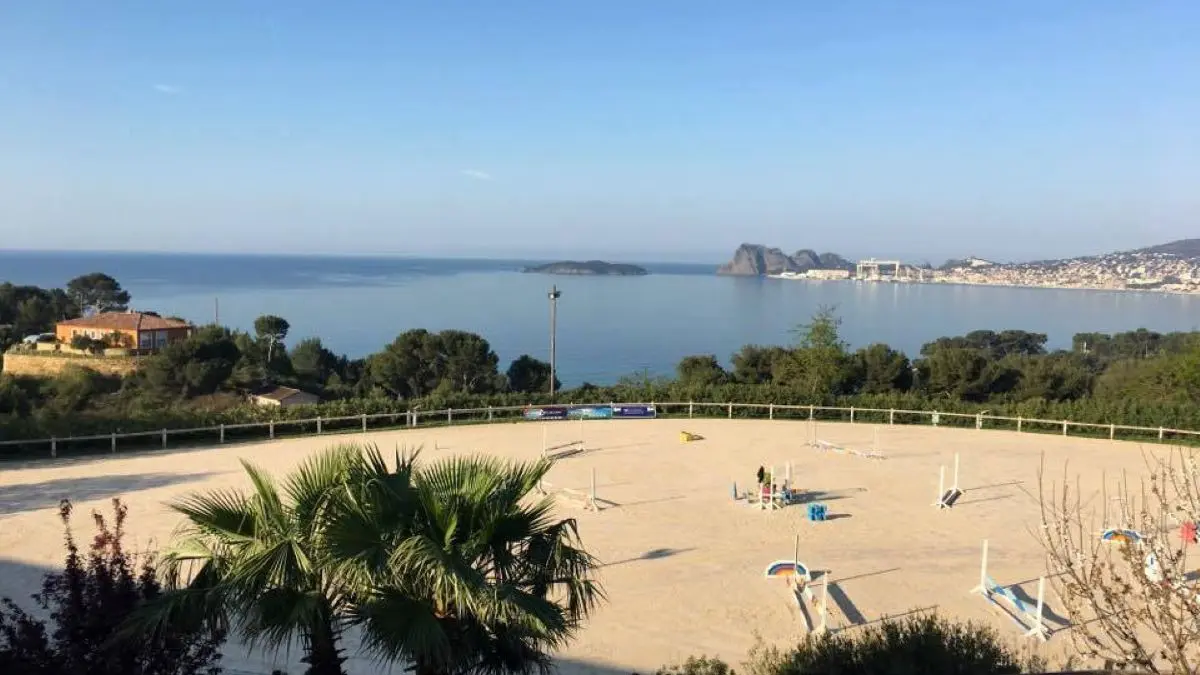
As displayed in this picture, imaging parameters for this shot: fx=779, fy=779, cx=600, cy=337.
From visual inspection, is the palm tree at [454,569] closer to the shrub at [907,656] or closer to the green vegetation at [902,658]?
the green vegetation at [902,658]

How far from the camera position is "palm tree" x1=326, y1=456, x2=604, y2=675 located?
500 centimetres

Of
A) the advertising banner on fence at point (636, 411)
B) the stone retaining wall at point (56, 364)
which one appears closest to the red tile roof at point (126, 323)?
the stone retaining wall at point (56, 364)

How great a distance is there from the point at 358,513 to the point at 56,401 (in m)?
34.4

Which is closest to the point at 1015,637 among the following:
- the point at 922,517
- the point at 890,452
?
the point at 922,517

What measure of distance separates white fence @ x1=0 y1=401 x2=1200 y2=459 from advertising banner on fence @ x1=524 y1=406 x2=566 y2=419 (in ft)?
1.18

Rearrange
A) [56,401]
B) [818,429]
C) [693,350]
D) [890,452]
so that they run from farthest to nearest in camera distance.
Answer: [693,350]
[56,401]
[818,429]
[890,452]

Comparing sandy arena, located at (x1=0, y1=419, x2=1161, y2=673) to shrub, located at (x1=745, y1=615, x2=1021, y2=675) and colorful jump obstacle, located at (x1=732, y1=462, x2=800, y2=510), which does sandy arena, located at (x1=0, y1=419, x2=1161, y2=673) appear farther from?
shrub, located at (x1=745, y1=615, x2=1021, y2=675)

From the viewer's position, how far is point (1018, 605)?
35.8 ft

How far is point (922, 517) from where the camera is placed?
15.3 m

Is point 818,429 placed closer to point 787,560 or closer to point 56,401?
point 787,560

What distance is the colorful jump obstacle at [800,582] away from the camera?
10.3 m

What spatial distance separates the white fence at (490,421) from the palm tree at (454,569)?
18716 mm

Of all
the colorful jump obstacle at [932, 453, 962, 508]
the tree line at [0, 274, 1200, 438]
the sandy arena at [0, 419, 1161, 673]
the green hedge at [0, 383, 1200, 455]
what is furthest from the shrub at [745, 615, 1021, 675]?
the tree line at [0, 274, 1200, 438]

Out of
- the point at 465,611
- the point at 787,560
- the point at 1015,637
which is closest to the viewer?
the point at 465,611
